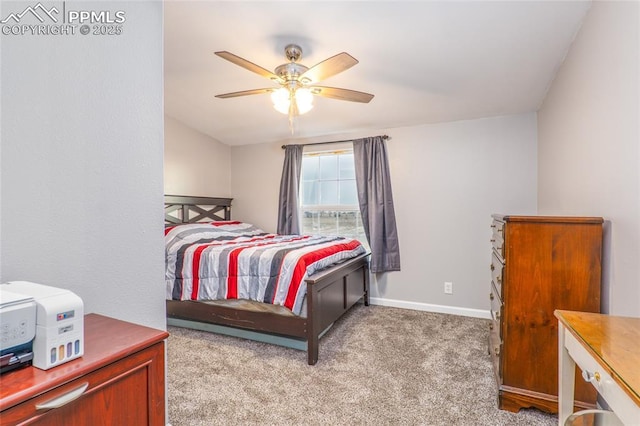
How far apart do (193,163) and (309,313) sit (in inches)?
111

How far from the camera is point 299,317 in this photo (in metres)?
2.44

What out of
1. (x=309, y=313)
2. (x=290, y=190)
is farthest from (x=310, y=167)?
(x=309, y=313)

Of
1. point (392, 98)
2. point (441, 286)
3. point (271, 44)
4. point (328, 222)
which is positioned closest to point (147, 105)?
point (271, 44)

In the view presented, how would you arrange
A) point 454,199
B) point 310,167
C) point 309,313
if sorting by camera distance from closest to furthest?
point 309,313, point 454,199, point 310,167

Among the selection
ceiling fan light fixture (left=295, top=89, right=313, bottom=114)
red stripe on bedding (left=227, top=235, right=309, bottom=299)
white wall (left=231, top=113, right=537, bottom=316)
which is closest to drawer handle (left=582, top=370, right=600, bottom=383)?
ceiling fan light fixture (left=295, top=89, right=313, bottom=114)

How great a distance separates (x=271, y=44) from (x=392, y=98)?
1.32 metres

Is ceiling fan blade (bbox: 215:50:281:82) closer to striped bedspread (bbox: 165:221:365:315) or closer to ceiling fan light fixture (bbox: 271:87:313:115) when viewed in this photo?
ceiling fan light fixture (bbox: 271:87:313:115)

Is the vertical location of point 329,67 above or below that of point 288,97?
above

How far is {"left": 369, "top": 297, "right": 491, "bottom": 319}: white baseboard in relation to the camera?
338cm

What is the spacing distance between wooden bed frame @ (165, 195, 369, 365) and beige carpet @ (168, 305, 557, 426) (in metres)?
0.10

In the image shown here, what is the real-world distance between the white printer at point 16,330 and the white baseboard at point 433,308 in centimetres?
344

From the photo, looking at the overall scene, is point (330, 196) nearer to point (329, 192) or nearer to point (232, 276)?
point (329, 192)

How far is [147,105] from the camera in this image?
4.91 feet

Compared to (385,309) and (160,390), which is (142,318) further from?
(385,309)
